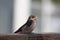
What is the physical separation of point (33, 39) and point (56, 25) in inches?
142

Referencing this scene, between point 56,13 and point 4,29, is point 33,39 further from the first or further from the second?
point 56,13

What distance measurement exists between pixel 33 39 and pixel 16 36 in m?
0.09

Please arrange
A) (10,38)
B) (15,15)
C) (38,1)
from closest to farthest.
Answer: (10,38), (15,15), (38,1)

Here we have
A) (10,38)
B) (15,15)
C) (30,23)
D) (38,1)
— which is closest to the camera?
(10,38)

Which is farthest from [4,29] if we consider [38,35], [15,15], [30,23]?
[38,35]

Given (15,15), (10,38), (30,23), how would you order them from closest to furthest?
1. (10,38)
2. (30,23)
3. (15,15)

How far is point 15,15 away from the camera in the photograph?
4367mm

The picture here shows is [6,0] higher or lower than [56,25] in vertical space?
higher

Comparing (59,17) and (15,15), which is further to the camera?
(59,17)

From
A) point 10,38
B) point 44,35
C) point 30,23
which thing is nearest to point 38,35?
point 44,35

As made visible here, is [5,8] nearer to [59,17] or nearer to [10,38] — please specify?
[59,17]

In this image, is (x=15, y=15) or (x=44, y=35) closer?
(x=44, y=35)

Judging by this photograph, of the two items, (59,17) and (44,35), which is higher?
(44,35)

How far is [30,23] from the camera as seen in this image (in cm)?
285
